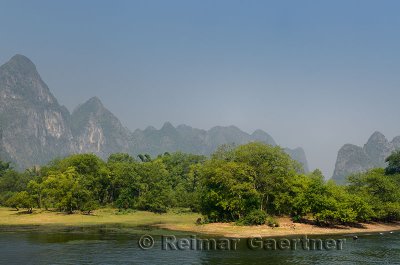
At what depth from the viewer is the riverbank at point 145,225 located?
68.7 metres

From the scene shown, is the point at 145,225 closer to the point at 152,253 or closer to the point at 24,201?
the point at 152,253

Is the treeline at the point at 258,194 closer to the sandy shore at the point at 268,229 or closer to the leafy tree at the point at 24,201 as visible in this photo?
the leafy tree at the point at 24,201

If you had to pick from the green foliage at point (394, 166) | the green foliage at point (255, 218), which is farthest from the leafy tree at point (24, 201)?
the green foliage at point (394, 166)

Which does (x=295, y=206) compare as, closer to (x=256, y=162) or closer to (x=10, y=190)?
(x=256, y=162)

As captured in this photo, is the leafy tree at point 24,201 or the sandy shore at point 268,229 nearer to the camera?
the sandy shore at point 268,229

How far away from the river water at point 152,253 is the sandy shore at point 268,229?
8.73m

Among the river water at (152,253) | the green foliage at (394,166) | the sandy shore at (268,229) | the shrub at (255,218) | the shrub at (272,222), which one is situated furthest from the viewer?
the green foliage at (394,166)

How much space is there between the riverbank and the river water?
33.6 ft

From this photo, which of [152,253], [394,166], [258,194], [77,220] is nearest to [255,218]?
[258,194]

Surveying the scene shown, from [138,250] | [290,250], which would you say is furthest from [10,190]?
[290,250]

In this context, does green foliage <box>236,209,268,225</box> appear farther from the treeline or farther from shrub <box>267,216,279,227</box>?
shrub <box>267,216,279,227</box>

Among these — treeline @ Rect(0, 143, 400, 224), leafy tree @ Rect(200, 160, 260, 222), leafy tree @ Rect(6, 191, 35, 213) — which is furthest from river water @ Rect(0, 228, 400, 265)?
leafy tree @ Rect(6, 191, 35, 213)

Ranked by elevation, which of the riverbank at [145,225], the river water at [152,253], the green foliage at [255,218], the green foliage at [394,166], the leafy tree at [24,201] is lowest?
the river water at [152,253]

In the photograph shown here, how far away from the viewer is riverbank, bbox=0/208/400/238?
68725 mm
